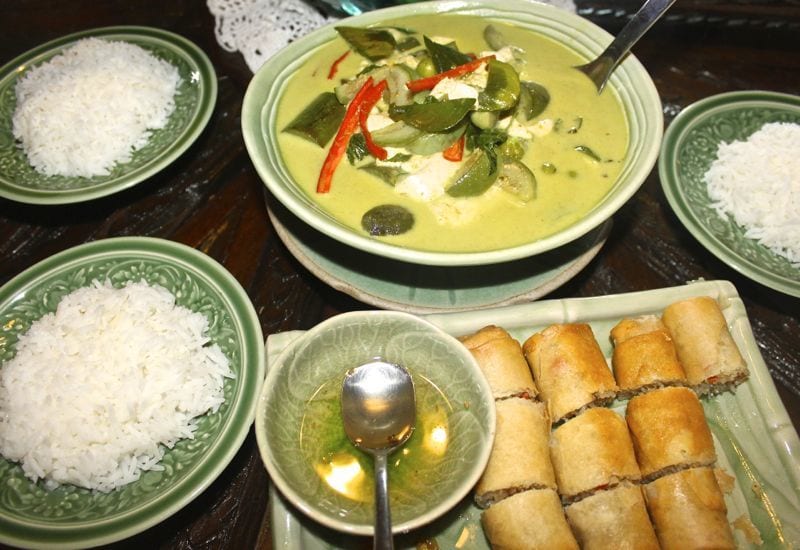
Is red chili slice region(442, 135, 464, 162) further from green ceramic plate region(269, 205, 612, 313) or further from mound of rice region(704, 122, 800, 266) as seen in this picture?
mound of rice region(704, 122, 800, 266)

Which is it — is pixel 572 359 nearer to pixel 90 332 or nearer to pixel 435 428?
pixel 435 428

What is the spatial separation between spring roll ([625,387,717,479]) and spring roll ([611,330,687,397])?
41mm

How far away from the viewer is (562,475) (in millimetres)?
1919

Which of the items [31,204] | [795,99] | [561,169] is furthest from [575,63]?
[31,204]

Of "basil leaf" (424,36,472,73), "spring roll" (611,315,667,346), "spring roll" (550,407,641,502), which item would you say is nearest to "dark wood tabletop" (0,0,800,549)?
"spring roll" (611,315,667,346)

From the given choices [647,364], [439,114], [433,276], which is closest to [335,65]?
[439,114]

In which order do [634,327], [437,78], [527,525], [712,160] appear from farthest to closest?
[712,160]
[437,78]
[634,327]
[527,525]

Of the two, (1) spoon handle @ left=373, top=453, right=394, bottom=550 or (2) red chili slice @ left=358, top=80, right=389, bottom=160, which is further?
(2) red chili slice @ left=358, top=80, right=389, bottom=160

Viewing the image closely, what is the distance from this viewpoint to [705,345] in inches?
80.7

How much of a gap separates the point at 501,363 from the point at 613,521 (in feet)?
1.89

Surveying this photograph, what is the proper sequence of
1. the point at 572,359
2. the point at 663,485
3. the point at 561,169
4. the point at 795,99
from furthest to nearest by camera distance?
the point at 795,99
the point at 561,169
the point at 572,359
the point at 663,485

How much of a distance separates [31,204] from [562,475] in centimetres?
251

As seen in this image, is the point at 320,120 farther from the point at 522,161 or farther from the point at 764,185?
the point at 764,185

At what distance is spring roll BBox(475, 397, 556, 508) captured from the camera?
1832 millimetres
